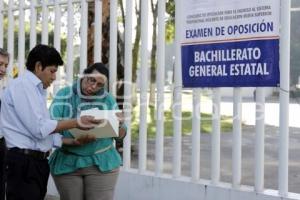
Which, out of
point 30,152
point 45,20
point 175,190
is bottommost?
point 175,190

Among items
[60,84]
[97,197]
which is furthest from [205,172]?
[97,197]

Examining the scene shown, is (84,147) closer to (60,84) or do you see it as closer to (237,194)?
(237,194)

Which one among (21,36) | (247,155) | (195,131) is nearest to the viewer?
(195,131)

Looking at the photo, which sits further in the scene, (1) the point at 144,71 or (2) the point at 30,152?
(1) the point at 144,71

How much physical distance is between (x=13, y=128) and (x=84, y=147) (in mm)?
604

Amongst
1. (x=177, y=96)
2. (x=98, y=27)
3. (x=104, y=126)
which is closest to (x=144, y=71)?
(x=177, y=96)

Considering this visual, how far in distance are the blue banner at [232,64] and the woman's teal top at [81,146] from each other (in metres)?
0.91

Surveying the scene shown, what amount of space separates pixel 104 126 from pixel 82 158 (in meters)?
0.41

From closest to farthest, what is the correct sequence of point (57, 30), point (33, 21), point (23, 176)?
point (23, 176) < point (57, 30) < point (33, 21)

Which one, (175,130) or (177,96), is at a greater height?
(177,96)

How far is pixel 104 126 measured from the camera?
3.66m

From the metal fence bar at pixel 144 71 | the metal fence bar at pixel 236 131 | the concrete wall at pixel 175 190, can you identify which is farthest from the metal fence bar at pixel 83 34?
the metal fence bar at pixel 236 131

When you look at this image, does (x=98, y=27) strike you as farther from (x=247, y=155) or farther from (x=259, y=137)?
(x=247, y=155)

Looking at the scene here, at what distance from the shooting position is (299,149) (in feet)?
34.9
